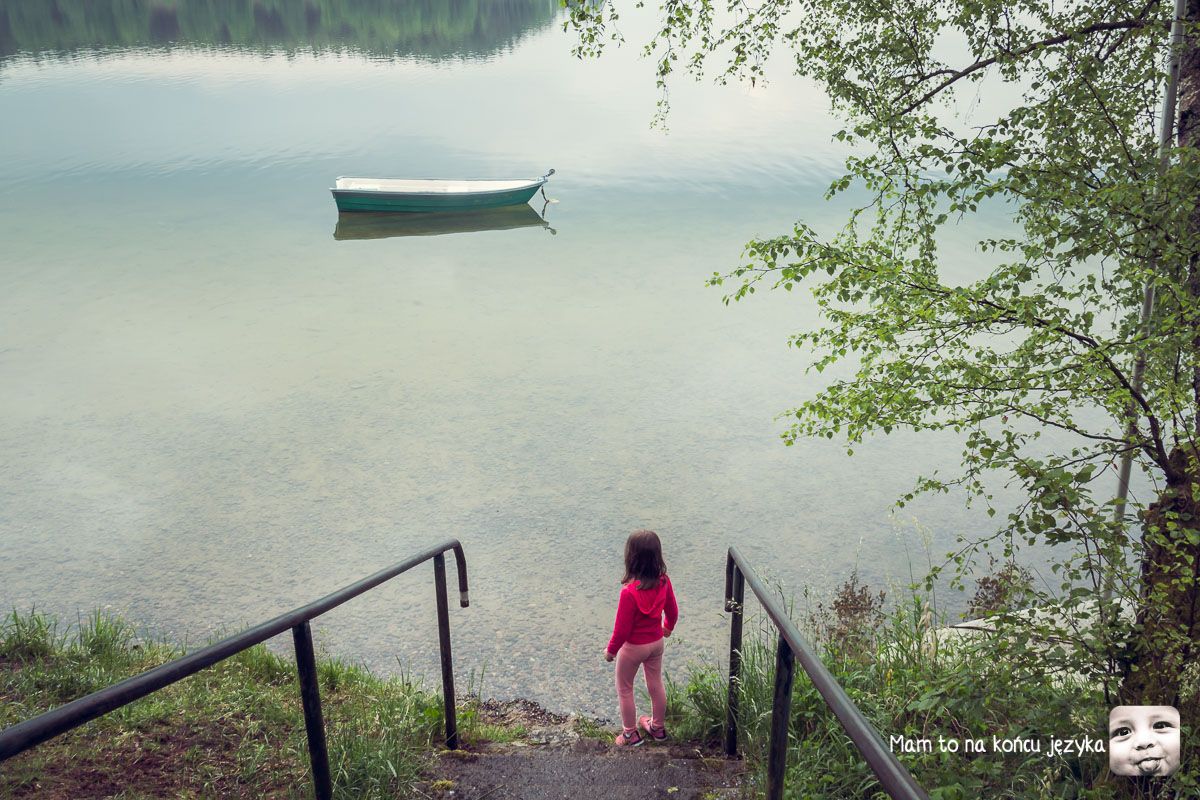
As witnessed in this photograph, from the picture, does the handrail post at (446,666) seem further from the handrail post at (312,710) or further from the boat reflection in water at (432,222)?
the boat reflection in water at (432,222)

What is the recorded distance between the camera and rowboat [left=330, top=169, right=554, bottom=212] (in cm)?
1959

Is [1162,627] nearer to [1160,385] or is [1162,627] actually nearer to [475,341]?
[1160,385]

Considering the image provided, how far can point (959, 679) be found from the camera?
330 cm

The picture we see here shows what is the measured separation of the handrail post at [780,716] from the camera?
211cm

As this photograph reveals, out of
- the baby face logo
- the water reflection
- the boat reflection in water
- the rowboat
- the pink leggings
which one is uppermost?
the water reflection

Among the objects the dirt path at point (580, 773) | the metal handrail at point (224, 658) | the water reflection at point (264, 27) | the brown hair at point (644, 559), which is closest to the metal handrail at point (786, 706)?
the dirt path at point (580, 773)

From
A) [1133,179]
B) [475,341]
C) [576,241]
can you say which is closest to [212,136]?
[576,241]

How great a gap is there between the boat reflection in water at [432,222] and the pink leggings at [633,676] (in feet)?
52.6

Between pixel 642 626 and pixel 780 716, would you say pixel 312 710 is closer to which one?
pixel 780 716

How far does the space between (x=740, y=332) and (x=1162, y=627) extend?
10.5 meters

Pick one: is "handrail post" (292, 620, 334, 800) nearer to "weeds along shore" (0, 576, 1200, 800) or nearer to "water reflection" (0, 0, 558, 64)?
"weeds along shore" (0, 576, 1200, 800)

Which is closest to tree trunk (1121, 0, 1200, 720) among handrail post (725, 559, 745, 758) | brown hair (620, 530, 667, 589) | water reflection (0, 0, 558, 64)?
handrail post (725, 559, 745, 758)

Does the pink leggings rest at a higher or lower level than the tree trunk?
lower

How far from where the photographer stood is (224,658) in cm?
199
